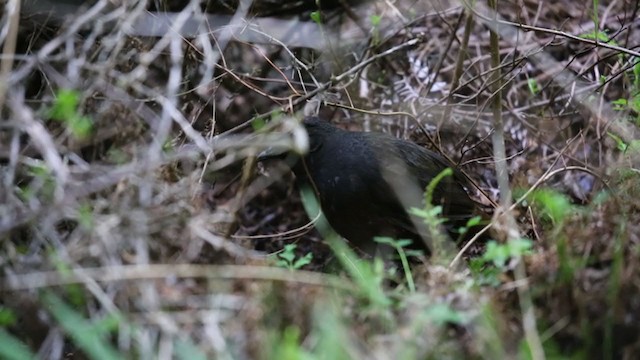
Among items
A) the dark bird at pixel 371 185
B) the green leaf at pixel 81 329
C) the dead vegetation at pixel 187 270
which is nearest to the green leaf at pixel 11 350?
the dead vegetation at pixel 187 270

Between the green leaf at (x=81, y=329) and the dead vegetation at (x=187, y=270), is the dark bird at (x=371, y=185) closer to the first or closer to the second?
the dead vegetation at (x=187, y=270)

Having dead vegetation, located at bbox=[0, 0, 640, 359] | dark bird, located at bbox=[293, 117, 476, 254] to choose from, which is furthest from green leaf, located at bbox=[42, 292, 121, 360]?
dark bird, located at bbox=[293, 117, 476, 254]

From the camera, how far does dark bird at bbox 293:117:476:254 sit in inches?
179

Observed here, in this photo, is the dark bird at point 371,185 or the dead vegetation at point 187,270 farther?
the dark bird at point 371,185

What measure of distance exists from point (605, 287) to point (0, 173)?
6.78ft

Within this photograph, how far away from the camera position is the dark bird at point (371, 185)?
4555 millimetres

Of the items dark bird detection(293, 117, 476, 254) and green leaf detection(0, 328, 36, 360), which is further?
dark bird detection(293, 117, 476, 254)

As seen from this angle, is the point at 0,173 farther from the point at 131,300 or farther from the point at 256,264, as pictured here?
the point at 256,264

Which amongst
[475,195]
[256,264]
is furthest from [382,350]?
[475,195]

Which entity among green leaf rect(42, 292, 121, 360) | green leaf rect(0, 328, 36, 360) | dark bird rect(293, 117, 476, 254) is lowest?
dark bird rect(293, 117, 476, 254)

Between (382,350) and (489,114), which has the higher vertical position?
(382,350)

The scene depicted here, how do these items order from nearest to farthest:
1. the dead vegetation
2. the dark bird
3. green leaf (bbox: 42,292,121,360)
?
green leaf (bbox: 42,292,121,360)
the dead vegetation
the dark bird

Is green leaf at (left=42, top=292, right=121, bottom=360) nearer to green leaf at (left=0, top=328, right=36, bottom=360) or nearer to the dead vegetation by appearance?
the dead vegetation

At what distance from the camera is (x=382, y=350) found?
2.60 metres
